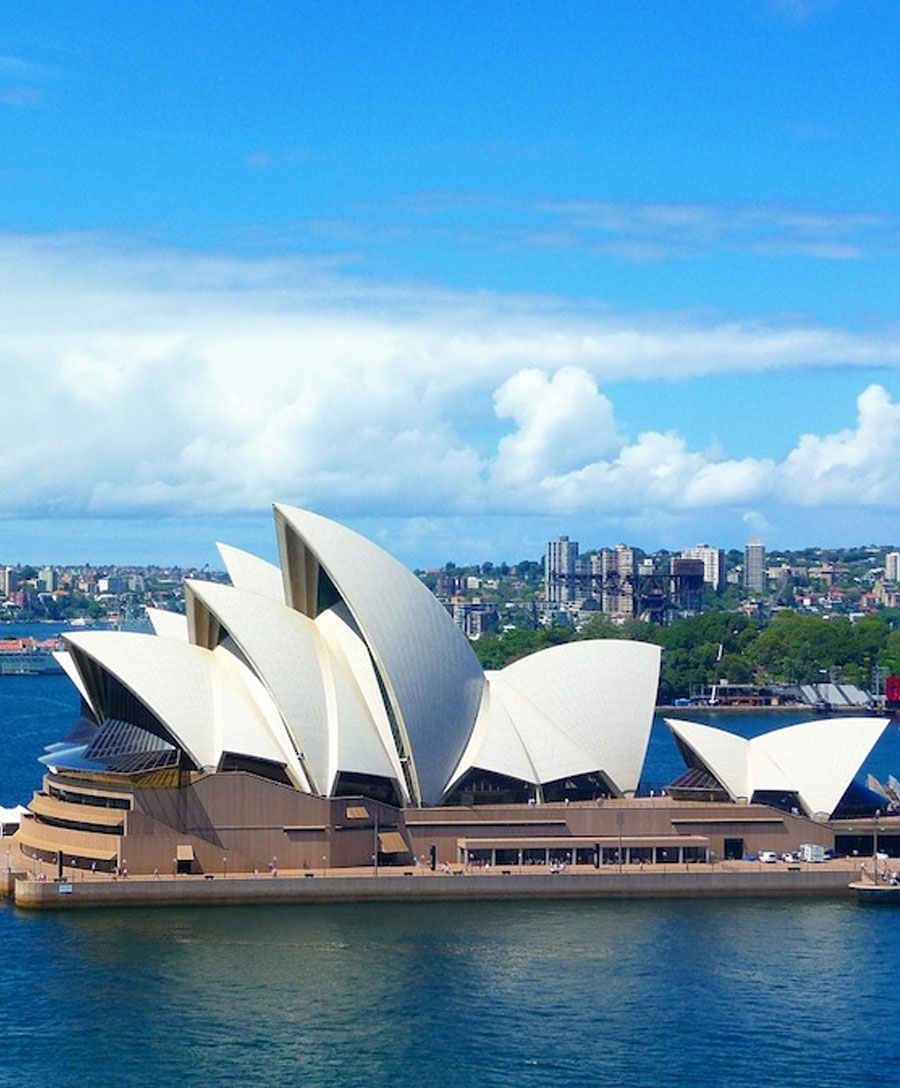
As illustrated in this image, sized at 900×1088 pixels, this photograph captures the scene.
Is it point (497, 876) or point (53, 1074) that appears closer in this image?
point (53, 1074)

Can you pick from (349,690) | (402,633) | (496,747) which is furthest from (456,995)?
(402,633)

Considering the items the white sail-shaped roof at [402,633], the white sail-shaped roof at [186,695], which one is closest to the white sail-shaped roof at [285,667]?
the white sail-shaped roof at [186,695]

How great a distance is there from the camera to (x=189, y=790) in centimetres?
5234

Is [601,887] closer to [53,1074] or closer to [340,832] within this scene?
[340,832]

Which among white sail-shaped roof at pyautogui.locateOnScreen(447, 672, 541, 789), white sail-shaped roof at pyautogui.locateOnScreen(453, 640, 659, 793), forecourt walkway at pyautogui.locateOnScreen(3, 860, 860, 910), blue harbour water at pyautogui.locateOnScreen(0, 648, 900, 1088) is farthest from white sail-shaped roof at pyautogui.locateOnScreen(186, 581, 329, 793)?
blue harbour water at pyautogui.locateOnScreen(0, 648, 900, 1088)

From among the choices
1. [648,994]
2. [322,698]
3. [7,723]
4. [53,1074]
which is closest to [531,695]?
[322,698]

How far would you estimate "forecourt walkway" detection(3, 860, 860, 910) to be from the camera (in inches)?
1984

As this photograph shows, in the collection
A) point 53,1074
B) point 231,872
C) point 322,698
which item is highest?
point 322,698

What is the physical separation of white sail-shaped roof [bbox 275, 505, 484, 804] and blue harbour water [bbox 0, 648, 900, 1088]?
18.2 feet

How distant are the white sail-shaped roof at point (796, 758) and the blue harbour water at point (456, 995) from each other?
539 centimetres

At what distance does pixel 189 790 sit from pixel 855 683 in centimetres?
9342

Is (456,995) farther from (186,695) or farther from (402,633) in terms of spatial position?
(402,633)

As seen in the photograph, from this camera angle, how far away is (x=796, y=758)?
5775 cm

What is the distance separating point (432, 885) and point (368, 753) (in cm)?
424
